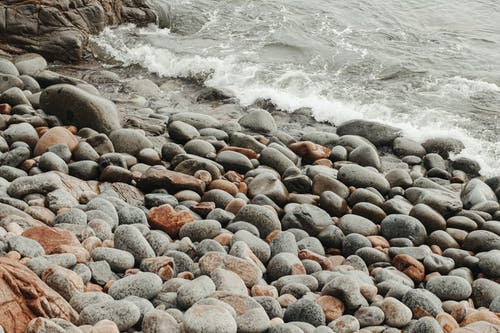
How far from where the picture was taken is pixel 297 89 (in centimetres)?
927

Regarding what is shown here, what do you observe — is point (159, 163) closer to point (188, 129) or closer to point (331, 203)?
point (188, 129)

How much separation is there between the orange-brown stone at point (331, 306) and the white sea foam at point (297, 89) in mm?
4165


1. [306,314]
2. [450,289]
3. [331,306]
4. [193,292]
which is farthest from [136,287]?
[450,289]

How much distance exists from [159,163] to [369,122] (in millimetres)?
3092

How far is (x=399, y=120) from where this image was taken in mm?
8391

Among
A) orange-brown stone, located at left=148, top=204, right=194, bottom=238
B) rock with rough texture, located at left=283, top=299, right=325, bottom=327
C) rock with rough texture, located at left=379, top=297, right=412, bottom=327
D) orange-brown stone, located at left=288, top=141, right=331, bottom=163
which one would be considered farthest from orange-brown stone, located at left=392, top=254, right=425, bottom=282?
orange-brown stone, located at left=288, top=141, right=331, bottom=163

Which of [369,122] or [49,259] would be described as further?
[369,122]

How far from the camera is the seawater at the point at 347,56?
863cm

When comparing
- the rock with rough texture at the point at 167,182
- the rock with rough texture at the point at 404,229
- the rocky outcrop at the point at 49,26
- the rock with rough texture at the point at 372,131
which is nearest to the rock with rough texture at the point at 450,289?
the rock with rough texture at the point at 404,229

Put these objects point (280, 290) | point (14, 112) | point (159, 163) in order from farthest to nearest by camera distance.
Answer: point (14, 112) → point (159, 163) → point (280, 290)

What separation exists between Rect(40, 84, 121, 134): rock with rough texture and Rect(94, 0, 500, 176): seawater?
8.58 ft

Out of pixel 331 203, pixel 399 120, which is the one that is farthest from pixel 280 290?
pixel 399 120

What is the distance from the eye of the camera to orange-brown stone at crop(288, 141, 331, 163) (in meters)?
7.01

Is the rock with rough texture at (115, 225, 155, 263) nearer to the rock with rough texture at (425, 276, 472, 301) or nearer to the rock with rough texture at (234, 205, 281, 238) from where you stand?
the rock with rough texture at (234, 205, 281, 238)
